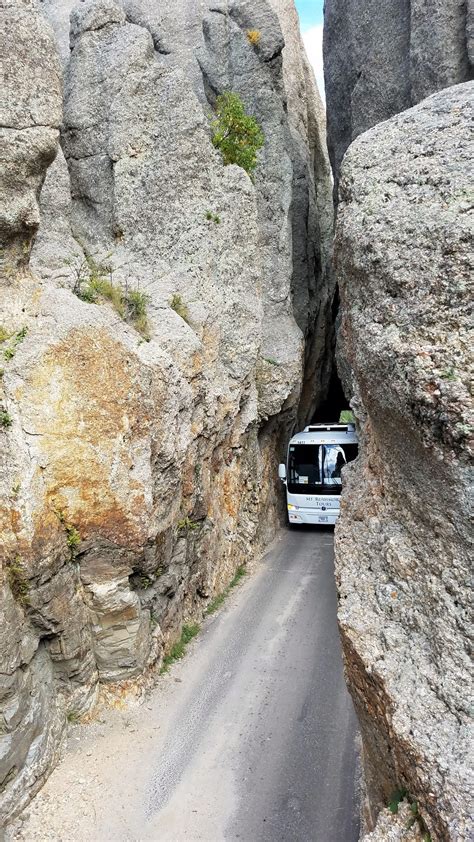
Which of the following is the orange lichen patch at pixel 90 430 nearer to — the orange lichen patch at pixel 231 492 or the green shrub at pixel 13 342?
the green shrub at pixel 13 342

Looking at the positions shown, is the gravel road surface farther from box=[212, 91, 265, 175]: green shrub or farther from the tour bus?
box=[212, 91, 265, 175]: green shrub

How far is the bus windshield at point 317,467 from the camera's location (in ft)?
48.8

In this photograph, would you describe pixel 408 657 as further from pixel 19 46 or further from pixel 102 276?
pixel 19 46

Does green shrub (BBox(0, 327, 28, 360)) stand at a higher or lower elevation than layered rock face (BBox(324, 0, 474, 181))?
lower

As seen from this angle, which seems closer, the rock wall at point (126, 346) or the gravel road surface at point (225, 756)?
the gravel road surface at point (225, 756)

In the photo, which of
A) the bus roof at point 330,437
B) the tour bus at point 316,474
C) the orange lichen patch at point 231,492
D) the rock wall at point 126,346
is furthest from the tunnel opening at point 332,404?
the orange lichen patch at point 231,492

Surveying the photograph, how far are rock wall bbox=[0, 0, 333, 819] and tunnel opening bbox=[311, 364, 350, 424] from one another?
8035 millimetres

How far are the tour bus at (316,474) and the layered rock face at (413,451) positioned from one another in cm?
970

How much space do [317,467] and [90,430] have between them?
8.67 metres

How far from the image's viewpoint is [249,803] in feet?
21.0

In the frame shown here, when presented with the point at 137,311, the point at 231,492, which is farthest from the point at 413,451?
the point at 231,492

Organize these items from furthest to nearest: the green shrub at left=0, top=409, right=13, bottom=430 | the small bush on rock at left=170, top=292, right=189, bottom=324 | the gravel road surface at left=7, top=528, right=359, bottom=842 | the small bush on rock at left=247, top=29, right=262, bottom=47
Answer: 1. the small bush on rock at left=247, top=29, right=262, bottom=47
2. the small bush on rock at left=170, top=292, right=189, bottom=324
3. the green shrub at left=0, top=409, right=13, bottom=430
4. the gravel road surface at left=7, top=528, right=359, bottom=842

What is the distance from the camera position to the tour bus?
1487cm

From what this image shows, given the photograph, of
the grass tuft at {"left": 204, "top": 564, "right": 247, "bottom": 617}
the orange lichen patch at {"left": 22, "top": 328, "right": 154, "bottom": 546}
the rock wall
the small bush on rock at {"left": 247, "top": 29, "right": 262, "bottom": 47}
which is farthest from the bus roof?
the small bush on rock at {"left": 247, "top": 29, "right": 262, "bottom": 47}
